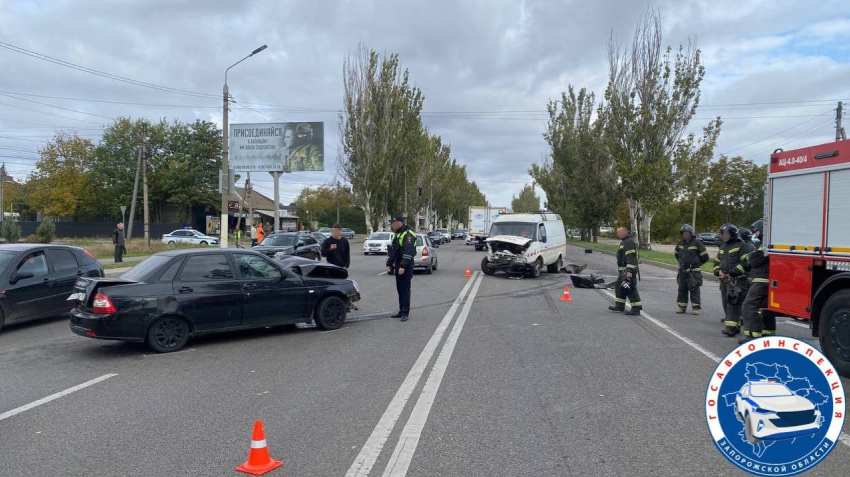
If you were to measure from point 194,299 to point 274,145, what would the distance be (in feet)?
102

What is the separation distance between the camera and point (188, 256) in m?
8.23

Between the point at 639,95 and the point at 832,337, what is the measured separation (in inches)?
1295

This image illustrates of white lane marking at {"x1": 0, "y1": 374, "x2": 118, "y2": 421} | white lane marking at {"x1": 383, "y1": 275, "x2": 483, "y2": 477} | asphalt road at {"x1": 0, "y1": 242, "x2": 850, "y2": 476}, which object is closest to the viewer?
white lane marking at {"x1": 383, "y1": 275, "x2": 483, "y2": 477}

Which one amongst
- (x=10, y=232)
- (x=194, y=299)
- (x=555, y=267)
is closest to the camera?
(x=194, y=299)

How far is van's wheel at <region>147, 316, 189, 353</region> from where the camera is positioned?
7.62 meters

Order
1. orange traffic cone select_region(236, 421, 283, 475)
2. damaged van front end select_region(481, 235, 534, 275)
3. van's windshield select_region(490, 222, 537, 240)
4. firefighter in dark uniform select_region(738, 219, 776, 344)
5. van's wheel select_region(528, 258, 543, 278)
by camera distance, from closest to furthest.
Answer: orange traffic cone select_region(236, 421, 283, 475), firefighter in dark uniform select_region(738, 219, 776, 344), damaged van front end select_region(481, 235, 534, 275), van's wheel select_region(528, 258, 543, 278), van's windshield select_region(490, 222, 537, 240)

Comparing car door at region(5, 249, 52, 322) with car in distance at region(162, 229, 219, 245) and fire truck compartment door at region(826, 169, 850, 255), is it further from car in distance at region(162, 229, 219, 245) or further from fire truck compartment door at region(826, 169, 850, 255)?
car in distance at region(162, 229, 219, 245)

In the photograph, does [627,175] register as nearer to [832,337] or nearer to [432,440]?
[832,337]

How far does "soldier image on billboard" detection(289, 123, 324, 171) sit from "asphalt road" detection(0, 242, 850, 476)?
94.8 ft

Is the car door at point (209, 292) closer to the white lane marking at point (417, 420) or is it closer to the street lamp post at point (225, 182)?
the white lane marking at point (417, 420)

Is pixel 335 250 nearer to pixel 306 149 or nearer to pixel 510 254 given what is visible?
pixel 510 254

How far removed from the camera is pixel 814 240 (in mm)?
6785

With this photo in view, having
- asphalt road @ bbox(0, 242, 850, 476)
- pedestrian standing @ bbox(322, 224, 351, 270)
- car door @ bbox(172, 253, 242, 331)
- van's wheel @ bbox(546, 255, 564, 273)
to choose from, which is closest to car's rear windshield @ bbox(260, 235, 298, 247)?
van's wheel @ bbox(546, 255, 564, 273)

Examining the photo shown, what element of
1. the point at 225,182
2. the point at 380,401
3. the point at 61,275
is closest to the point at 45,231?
the point at 225,182
